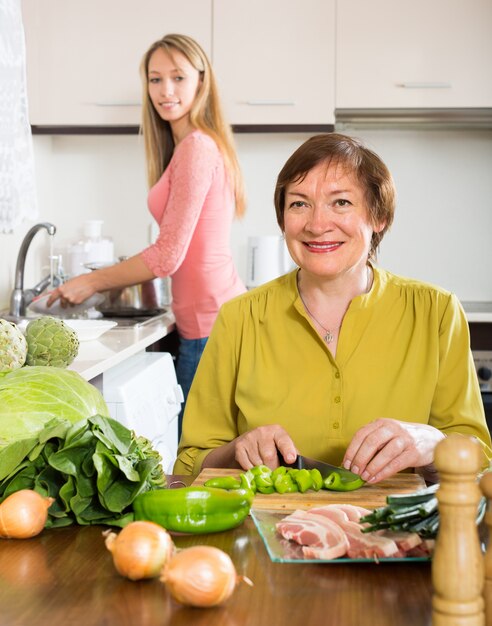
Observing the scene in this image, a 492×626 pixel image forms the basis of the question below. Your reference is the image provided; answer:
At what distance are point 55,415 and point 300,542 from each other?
35 cm

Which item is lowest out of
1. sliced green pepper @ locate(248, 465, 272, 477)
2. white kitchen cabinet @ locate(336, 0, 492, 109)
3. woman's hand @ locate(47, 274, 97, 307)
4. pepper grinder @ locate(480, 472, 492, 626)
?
woman's hand @ locate(47, 274, 97, 307)

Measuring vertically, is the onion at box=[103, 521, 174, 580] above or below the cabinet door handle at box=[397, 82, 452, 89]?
below

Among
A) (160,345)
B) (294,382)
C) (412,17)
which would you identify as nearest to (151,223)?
(160,345)

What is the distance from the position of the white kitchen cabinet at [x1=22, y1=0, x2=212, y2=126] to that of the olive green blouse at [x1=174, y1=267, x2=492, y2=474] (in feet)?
6.39

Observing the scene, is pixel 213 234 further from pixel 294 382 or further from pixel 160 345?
pixel 294 382

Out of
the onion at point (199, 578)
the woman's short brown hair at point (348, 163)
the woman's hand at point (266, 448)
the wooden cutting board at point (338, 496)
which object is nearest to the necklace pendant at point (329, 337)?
the woman's short brown hair at point (348, 163)

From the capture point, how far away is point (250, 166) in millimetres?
3730

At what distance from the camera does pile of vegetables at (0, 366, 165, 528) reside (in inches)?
39.8

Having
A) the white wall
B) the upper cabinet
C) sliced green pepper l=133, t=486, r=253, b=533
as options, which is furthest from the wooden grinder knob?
the white wall

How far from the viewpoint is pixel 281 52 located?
10.9ft

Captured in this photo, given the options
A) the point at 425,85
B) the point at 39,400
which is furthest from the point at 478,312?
the point at 39,400

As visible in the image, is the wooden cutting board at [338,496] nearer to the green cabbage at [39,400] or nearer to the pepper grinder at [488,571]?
the green cabbage at [39,400]

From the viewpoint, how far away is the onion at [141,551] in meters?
0.84

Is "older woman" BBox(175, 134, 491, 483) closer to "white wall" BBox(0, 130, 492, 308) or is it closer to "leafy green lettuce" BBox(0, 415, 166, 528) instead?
"leafy green lettuce" BBox(0, 415, 166, 528)
